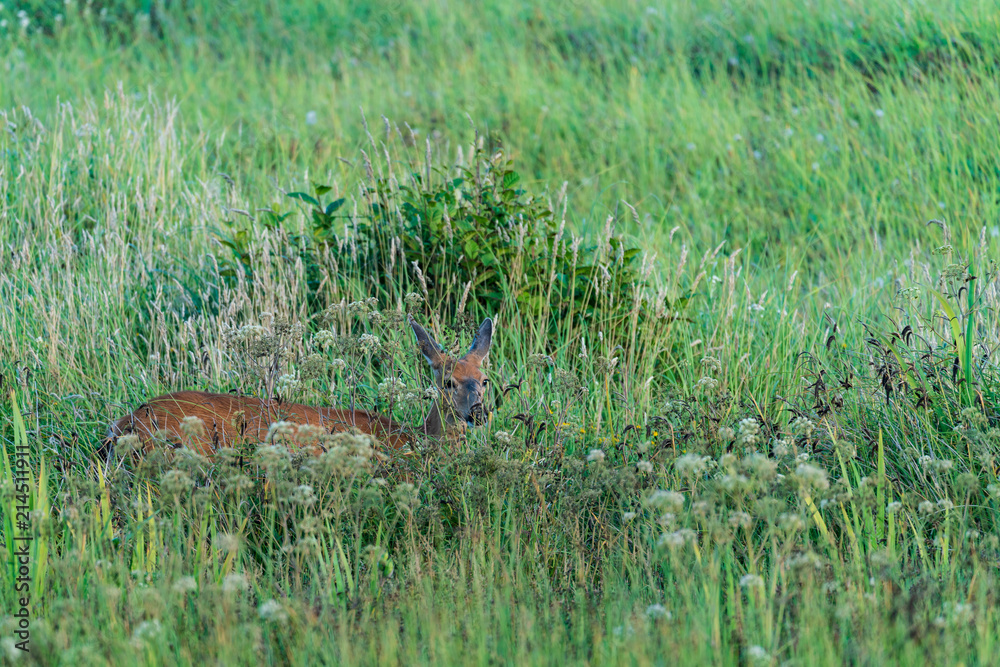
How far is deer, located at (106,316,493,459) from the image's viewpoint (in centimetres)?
370

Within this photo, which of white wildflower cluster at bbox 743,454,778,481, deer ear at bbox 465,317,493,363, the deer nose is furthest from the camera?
deer ear at bbox 465,317,493,363

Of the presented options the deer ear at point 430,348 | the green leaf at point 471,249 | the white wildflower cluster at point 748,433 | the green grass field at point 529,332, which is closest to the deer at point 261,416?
the deer ear at point 430,348

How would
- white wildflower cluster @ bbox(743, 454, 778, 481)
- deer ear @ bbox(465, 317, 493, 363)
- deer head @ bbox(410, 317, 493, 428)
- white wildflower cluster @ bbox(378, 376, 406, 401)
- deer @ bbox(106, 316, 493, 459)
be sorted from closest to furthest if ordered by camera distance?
white wildflower cluster @ bbox(743, 454, 778, 481)
white wildflower cluster @ bbox(378, 376, 406, 401)
deer @ bbox(106, 316, 493, 459)
deer head @ bbox(410, 317, 493, 428)
deer ear @ bbox(465, 317, 493, 363)

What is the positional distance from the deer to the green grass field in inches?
5.5

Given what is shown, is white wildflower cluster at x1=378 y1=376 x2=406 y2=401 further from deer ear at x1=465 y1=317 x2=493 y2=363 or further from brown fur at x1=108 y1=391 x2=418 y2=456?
deer ear at x1=465 y1=317 x2=493 y2=363

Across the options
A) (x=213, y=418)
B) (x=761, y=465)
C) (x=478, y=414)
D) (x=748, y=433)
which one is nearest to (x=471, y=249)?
(x=478, y=414)

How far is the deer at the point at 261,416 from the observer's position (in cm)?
370

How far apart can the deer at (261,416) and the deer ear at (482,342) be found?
7 cm

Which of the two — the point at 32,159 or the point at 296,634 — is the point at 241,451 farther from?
the point at 32,159

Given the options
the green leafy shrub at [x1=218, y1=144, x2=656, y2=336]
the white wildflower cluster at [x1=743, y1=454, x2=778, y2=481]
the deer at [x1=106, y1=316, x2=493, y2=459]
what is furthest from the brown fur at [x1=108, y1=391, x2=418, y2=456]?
the white wildflower cluster at [x1=743, y1=454, x2=778, y2=481]

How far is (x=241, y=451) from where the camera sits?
3424 mm

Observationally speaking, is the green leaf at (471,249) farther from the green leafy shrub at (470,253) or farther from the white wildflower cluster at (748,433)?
the white wildflower cluster at (748,433)

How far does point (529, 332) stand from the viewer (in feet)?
17.0

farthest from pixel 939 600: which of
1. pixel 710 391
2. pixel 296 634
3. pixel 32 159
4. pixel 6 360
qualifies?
pixel 32 159
